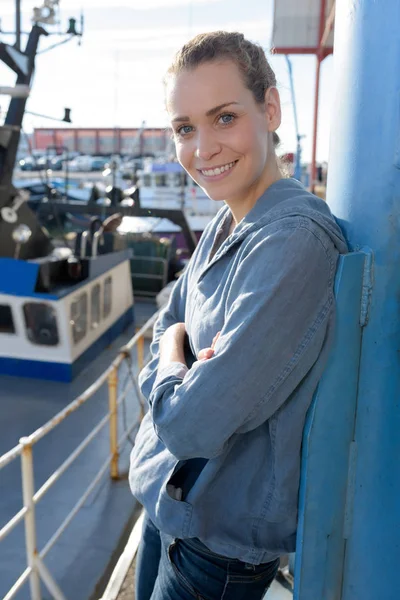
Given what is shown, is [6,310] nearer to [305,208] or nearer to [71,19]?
[71,19]

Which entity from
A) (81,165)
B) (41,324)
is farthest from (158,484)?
(81,165)

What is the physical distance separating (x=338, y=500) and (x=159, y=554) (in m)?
0.69

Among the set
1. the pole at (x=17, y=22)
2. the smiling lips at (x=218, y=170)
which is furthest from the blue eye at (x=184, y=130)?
the pole at (x=17, y=22)

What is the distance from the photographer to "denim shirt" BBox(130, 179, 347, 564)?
1.20 meters

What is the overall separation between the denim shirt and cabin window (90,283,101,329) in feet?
24.5

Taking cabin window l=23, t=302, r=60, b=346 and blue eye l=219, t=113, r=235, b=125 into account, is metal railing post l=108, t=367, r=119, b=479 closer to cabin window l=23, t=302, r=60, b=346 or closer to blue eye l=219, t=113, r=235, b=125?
cabin window l=23, t=302, r=60, b=346

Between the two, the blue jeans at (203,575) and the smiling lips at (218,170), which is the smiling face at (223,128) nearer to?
the smiling lips at (218,170)

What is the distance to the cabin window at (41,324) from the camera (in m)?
7.67

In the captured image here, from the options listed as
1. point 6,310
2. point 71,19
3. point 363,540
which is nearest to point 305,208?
point 363,540

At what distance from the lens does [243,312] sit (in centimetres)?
121

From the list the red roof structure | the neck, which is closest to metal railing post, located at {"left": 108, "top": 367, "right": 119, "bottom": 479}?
the neck

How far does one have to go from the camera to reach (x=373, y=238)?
4.17ft

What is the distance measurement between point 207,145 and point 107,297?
8.41 m

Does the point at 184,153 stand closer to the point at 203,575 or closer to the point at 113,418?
the point at 203,575
